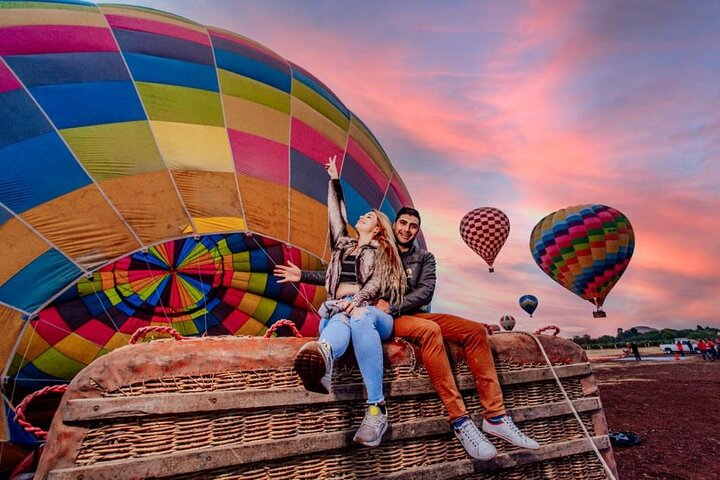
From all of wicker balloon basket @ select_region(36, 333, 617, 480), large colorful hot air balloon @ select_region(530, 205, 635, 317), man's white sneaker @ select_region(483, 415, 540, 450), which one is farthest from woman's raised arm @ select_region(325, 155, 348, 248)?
large colorful hot air balloon @ select_region(530, 205, 635, 317)

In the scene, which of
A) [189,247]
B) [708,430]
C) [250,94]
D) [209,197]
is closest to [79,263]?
[209,197]

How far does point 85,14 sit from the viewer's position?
5.61 m

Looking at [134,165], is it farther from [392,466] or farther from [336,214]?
[392,466]

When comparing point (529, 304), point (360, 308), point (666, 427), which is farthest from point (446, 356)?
point (529, 304)

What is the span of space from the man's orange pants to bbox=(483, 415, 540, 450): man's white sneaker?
6 cm

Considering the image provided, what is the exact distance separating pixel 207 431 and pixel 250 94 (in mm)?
5381

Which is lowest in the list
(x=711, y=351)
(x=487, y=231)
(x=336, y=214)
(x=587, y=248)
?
(x=711, y=351)

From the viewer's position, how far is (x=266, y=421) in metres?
1.95

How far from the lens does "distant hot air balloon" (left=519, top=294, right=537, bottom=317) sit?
3588 centimetres

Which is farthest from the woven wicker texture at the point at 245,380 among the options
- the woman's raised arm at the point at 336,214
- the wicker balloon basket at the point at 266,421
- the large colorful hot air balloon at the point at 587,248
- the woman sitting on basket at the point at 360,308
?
the large colorful hot air balloon at the point at 587,248

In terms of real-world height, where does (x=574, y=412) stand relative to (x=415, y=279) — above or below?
below

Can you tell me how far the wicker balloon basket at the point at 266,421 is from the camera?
5.45 ft

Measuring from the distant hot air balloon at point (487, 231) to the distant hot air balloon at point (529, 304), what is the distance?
16.7 metres

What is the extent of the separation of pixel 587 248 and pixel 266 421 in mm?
24141
